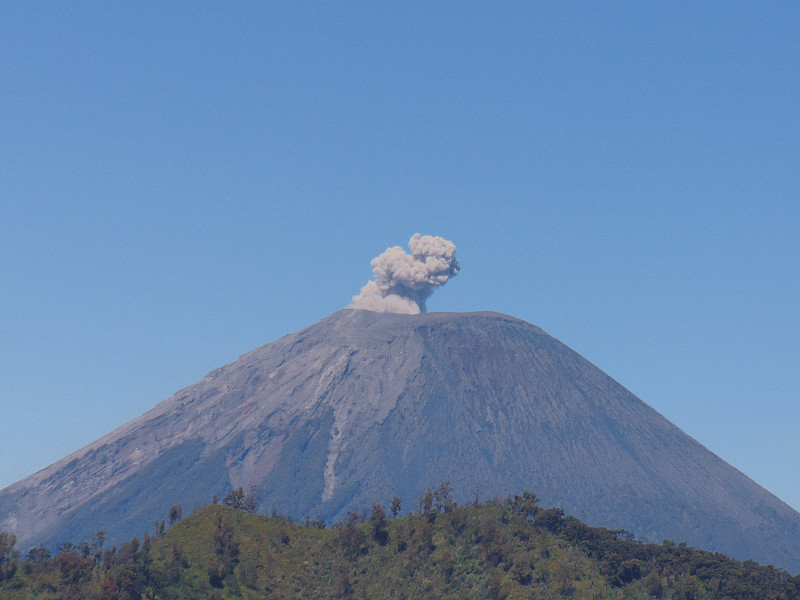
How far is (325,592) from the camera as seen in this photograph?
9088 cm

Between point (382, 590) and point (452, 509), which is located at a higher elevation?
point (452, 509)

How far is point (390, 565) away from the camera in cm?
9388

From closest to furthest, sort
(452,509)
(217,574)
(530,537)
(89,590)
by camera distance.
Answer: (89,590), (217,574), (530,537), (452,509)

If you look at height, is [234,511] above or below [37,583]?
above

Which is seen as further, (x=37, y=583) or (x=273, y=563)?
(x=273, y=563)

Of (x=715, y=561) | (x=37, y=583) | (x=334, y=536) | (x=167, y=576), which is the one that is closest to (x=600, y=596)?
(x=715, y=561)

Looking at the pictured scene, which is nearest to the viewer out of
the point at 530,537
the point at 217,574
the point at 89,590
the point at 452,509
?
the point at 89,590

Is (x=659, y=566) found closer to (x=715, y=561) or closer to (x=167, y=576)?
(x=715, y=561)

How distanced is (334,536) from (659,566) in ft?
96.3

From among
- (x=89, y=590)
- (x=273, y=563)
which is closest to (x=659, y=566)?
(x=273, y=563)

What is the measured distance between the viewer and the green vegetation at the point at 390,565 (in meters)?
85.5

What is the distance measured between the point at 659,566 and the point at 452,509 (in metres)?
19.4

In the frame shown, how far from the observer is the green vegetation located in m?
85.5

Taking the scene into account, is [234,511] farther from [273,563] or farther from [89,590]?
[89,590]
